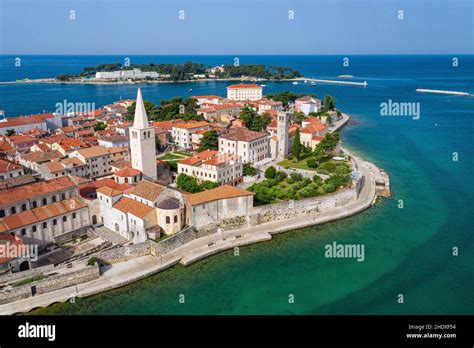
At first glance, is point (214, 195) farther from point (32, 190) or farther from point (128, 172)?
point (32, 190)

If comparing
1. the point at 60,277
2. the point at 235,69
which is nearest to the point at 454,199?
the point at 60,277

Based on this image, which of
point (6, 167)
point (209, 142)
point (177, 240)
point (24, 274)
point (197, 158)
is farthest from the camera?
point (209, 142)

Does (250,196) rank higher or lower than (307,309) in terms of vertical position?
higher

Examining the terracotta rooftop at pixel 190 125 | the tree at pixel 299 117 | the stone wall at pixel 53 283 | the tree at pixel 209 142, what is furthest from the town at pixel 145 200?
the tree at pixel 299 117

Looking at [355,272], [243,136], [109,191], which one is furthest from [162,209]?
[243,136]

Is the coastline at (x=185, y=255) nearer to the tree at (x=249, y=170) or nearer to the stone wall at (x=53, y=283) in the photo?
the stone wall at (x=53, y=283)

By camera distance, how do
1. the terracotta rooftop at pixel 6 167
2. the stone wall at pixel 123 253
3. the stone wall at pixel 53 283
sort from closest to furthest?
the stone wall at pixel 53 283 → the stone wall at pixel 123 253 → the terracotta rooftop at pixel 6 167

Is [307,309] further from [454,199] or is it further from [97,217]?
[454,199]
